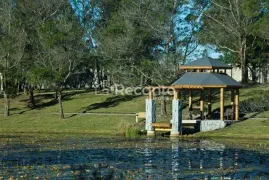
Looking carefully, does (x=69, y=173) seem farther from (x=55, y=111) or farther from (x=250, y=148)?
(x=55, y=111)

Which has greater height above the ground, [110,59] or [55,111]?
[110,59]

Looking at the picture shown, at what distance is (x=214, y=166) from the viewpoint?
27.6m

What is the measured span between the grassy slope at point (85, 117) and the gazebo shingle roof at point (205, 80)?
3.84m

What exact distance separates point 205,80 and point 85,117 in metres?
13.9

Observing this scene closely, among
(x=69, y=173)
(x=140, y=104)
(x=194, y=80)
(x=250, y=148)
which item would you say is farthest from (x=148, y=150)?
(x=140, y=104)

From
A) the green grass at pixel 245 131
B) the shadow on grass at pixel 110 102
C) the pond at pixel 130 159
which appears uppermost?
the shadow on grass at pixel 110 102

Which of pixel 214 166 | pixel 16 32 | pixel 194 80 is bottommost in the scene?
pixel 214 166

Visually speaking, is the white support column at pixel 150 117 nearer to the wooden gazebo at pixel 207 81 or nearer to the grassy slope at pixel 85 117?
the wooden gazebo at pixel 207 81

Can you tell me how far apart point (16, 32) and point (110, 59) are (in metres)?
10.9

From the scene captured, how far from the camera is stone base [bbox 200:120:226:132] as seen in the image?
156 ft

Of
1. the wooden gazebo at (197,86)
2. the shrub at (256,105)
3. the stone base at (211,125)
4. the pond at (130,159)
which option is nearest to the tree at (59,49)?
the wooden gazebo at (197,86)

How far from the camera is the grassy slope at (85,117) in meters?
46.6

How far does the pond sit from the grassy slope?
689cm

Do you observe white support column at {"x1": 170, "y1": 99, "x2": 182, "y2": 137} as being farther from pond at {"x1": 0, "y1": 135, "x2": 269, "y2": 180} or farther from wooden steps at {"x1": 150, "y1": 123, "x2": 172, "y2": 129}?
pond at {"x1": 0, "y1": 135, "x2": 269, "y2": 180}
